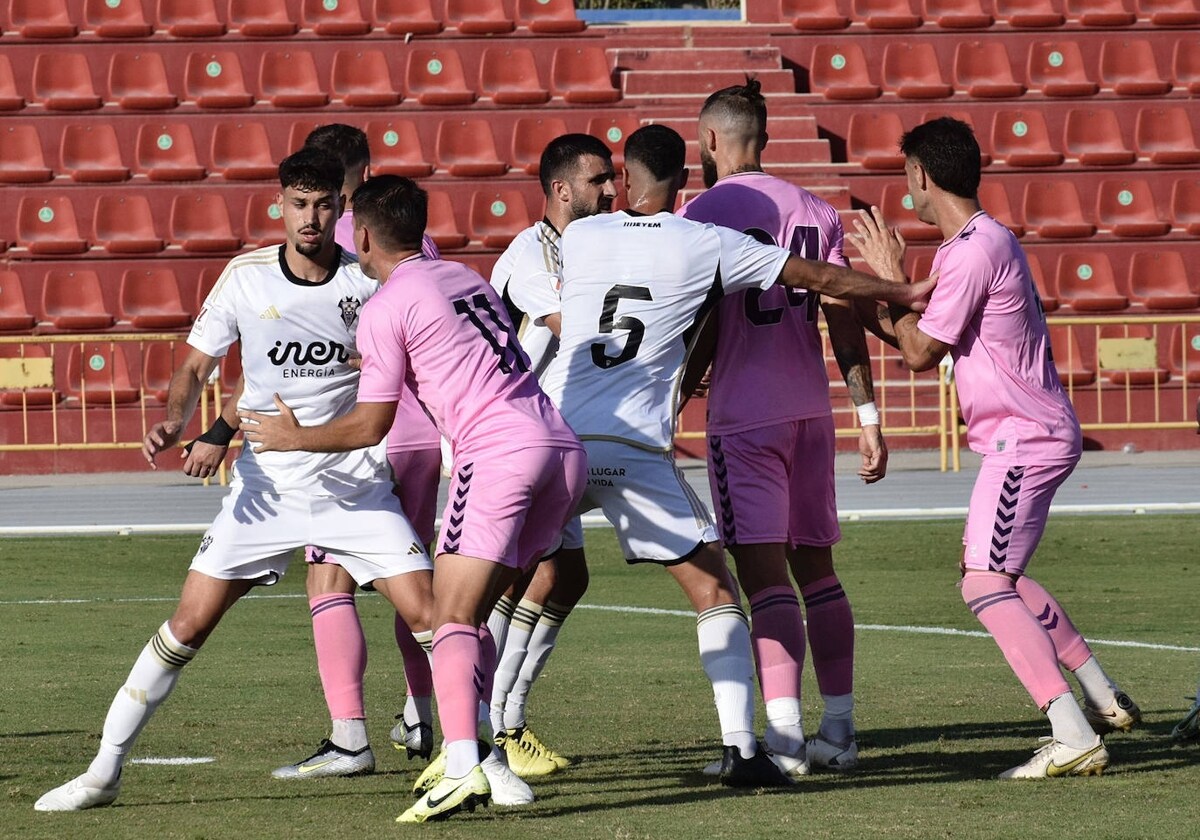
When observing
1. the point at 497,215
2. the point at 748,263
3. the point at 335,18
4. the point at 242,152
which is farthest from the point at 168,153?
the point at 748,263

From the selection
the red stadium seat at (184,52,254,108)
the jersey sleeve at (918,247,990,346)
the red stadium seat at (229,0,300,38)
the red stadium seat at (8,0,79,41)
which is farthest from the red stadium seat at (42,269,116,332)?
the jersey sleeve at (918,247,990,346)

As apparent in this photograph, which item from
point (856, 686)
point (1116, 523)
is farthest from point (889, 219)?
point (856, 686)

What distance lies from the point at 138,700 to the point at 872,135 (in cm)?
1775

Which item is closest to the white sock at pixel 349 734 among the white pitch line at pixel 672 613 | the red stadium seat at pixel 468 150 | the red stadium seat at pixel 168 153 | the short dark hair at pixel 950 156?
the short dark hair at pixel 950 156

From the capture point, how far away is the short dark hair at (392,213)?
5.36 meters

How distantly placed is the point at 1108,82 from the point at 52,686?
720 inches

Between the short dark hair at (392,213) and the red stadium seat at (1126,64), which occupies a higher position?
the red stadium seat at (1126,64)

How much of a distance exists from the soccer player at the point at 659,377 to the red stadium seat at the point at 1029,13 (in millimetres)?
18352

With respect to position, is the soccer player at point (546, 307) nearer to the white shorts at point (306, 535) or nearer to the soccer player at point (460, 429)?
the white shorts at point (306, 535)

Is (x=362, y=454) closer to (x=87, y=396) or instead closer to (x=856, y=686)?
(x=856, y=686)

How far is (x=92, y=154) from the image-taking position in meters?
21.1

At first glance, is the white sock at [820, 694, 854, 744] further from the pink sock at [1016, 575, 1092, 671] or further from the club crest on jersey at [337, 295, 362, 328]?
the club crest on jersey at [337, 295, 362, 328]

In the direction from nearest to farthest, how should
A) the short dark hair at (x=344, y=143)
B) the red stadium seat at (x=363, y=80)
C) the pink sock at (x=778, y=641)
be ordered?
the pink sock at (x=778, y=641) < the short dark hair at (x=344, y=143) < the red stadium seat at (x=363, y=80)

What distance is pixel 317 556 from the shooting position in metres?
6.26
